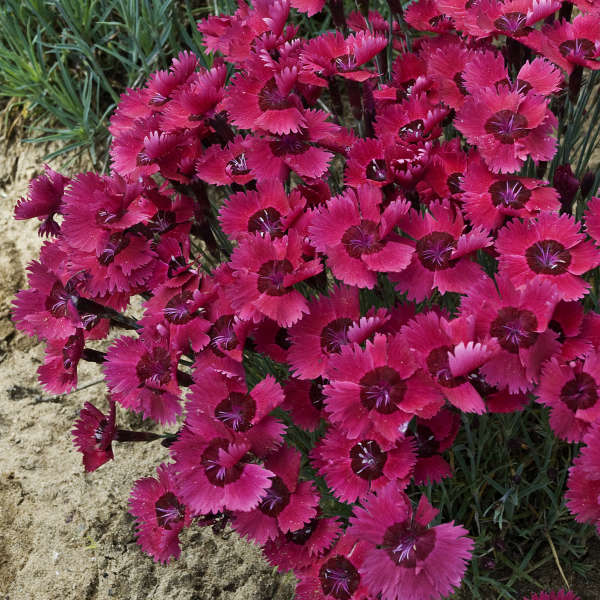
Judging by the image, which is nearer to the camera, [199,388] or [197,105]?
[199,388]

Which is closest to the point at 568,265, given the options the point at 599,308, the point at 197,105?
the point at 599,308

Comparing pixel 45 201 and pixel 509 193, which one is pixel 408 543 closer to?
pixel 509 193

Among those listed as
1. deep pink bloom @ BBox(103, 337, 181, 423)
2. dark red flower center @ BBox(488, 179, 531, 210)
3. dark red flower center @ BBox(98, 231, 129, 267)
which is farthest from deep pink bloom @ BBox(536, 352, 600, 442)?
dark red flower center @ BBox(98, 231, 129, 267)

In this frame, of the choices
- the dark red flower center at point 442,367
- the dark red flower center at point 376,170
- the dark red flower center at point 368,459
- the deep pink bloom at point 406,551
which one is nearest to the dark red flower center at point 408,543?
the deep pink bloom at point 406,551

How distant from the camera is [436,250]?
3.97 feet

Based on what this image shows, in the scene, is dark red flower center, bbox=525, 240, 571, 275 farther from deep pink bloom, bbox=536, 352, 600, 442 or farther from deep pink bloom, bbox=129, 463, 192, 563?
deep pink bloom, bbox=129, 463, 192, 563

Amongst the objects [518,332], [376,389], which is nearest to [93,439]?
[376,389]

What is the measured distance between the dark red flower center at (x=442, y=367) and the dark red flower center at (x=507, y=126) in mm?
423

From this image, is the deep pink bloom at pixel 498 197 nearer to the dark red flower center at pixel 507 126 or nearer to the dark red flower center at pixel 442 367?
the dark red flower center at pixel 507 126

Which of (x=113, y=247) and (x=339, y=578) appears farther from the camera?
Result: (x=113, y=247)

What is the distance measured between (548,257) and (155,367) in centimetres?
70

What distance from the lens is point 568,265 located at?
3.83 ft

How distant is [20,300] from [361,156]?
2.42ft

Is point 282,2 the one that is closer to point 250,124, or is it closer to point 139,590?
point 250,124
